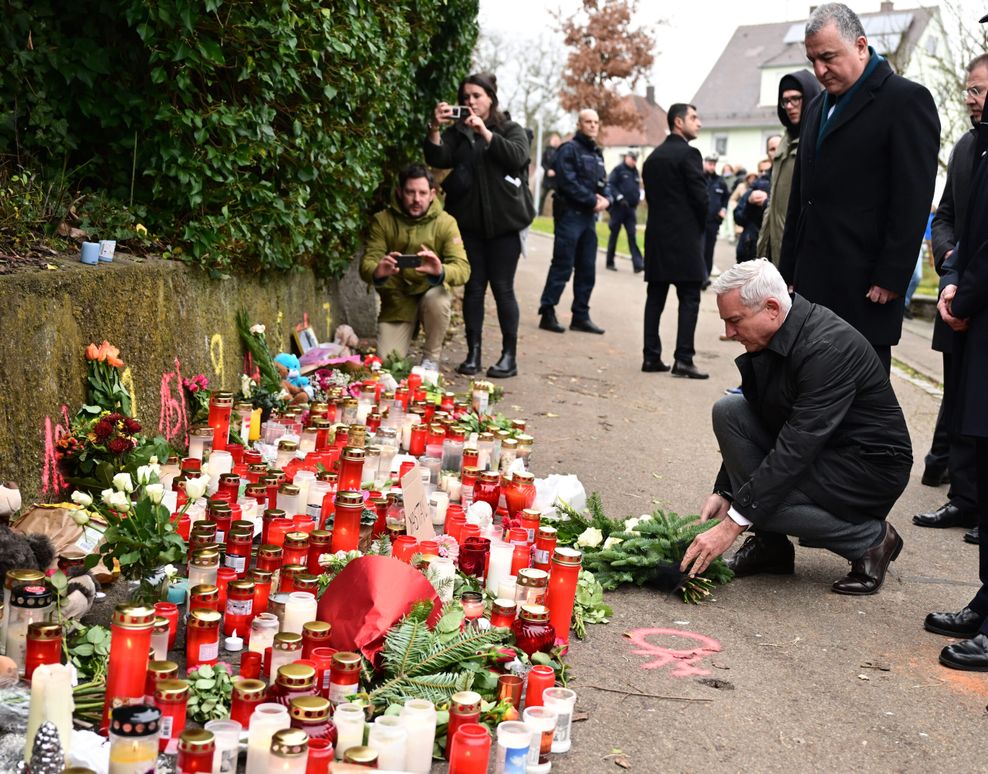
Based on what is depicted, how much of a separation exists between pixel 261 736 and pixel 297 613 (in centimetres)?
78

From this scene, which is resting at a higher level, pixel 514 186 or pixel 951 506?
pixel 514 186

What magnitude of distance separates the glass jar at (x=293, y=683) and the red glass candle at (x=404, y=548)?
4.01ft

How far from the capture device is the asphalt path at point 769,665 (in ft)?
11.1

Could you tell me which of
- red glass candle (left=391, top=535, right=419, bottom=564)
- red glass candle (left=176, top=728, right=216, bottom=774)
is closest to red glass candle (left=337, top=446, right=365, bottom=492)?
red glass candle (left=391, top=535, right=419, bottom=564)

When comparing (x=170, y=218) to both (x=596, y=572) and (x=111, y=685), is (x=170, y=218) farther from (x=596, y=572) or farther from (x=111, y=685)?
(x=111, y=685)

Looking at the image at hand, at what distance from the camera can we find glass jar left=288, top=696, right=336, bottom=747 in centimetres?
278

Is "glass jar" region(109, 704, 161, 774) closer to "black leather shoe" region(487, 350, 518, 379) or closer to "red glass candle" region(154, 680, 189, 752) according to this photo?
"red glass candle" region(154, 680, 189, 752)

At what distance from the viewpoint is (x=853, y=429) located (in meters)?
4.75

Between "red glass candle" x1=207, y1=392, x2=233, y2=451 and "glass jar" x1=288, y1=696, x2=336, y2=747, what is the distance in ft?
9.71

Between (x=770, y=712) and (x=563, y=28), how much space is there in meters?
47.0

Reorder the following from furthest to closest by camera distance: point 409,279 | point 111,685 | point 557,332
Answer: point 557,332, point 409,279, point 111,685

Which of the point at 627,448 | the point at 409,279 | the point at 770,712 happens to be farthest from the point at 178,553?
the point at 409,279

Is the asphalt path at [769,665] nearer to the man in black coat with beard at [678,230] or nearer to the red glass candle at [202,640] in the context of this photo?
the red glass candle at [202,640]

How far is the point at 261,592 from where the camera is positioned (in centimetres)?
376
